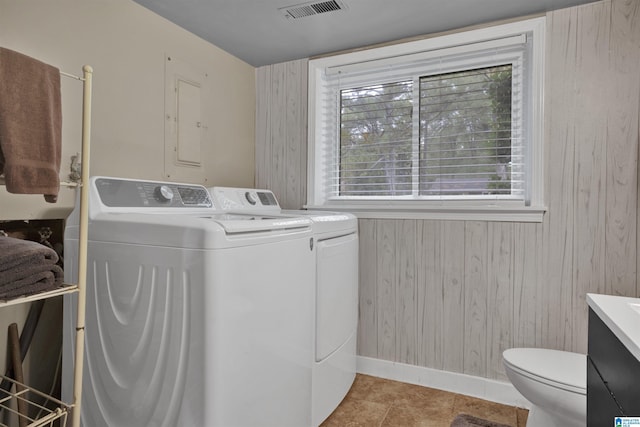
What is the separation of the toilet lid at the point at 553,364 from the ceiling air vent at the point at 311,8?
189 centimetres

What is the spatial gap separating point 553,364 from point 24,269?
2.02 metres

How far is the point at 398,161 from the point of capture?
8.05 feet

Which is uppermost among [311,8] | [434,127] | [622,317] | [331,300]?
[311,8]

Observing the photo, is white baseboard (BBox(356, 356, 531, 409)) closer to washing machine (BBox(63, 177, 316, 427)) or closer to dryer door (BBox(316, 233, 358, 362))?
dryer door (BBox(316, 233, 358, 362))

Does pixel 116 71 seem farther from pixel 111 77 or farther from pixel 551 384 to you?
pixel 551 384

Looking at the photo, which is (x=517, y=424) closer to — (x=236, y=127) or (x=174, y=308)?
(x=174, y=308)

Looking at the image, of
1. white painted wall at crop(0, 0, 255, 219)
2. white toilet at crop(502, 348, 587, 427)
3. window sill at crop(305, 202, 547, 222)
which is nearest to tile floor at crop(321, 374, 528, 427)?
white toilet at crop(502, 348, 587, 427)

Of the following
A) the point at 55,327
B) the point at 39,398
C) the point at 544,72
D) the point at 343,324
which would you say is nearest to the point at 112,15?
the point at 55,327

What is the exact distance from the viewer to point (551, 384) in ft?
5.04

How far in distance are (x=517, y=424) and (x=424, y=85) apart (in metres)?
1.93

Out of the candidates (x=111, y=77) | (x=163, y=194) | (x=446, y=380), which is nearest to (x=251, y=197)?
(x=163, y=194)

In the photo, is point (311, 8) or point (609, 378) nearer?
point (609, 378)

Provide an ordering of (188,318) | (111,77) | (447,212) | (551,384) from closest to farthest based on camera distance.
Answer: (188,318) → (551,384) → (111,77) → (447,212)

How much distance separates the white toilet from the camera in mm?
1485
